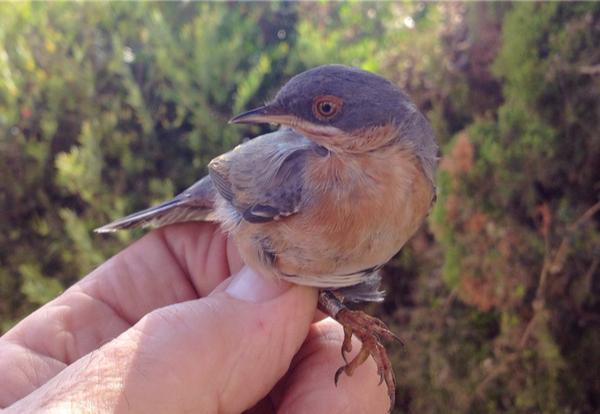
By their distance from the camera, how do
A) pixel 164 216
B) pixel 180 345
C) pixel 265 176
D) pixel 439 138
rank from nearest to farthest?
pixel 180 345
pixel 265 176
pixel 164 216
pixel 439 138

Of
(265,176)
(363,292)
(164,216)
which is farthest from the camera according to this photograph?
(164,216)

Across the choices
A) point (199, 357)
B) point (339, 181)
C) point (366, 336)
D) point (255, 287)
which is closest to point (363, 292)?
point (366, 336)

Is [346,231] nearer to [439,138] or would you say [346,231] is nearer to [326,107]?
[326,107]

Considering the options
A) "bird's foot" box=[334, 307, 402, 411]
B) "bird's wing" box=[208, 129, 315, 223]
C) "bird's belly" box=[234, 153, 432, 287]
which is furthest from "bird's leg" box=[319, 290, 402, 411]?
"bird's wing" box=[208, 129, 315, 223]

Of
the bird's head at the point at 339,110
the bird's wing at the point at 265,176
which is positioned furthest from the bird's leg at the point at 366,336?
the bird's head at the point at 339,110

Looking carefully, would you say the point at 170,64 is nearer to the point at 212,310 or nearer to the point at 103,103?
the point at 103,103

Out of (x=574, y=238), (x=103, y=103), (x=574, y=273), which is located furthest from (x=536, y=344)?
(x=103, y=103)

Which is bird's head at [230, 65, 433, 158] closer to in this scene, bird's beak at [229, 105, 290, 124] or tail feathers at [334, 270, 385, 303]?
bird's beak at [229, 105, 290, 124]
